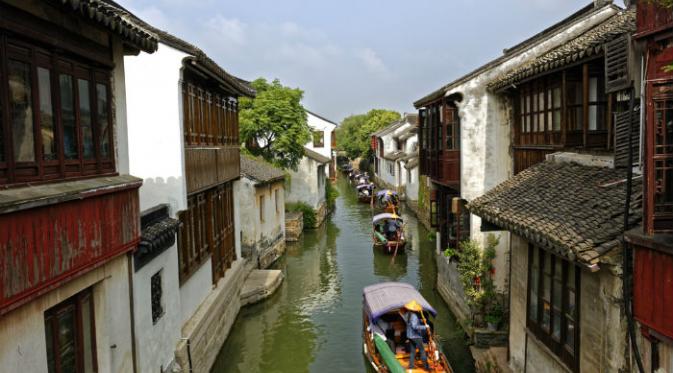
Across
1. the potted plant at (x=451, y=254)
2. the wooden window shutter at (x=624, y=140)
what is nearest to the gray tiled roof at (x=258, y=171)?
the potted plant at (x=451, y=254)

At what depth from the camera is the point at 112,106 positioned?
27.4ft

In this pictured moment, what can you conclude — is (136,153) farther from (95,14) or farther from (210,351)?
(95,14)

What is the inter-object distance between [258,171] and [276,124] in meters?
5.38

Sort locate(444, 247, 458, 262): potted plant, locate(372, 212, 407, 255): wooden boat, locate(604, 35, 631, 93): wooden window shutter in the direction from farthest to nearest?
locate(372, 212, 407, 255): wooden boat, locate(444, 247, 458, 262): potted plant, locate(604, 35, 631, 93): wooden window shutter

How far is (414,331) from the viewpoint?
12.4 meters

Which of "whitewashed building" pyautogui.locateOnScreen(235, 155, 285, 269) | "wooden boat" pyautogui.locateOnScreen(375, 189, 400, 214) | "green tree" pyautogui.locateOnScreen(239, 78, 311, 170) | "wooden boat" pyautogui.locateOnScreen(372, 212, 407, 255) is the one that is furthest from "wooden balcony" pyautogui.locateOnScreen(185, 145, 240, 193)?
"wooden boat" pyautogui.locateOnScreen(375, 189, 400, 214)

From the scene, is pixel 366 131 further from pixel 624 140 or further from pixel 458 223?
pixel 624 140

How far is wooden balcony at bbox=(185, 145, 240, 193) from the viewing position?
12.9 meters

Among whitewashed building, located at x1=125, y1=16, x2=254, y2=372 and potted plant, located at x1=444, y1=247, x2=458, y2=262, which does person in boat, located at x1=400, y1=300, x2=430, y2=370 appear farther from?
potted plant, located at x1=444, y1=247, x2=458, y2=262

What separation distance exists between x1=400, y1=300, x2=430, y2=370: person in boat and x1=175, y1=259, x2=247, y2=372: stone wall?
4.86 m

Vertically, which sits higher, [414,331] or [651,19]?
[651,19]

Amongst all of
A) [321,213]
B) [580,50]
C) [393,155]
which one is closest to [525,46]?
[580,50]

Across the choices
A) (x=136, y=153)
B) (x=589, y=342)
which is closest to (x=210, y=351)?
(x=136, y=153)

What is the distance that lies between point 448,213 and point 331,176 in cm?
4819
